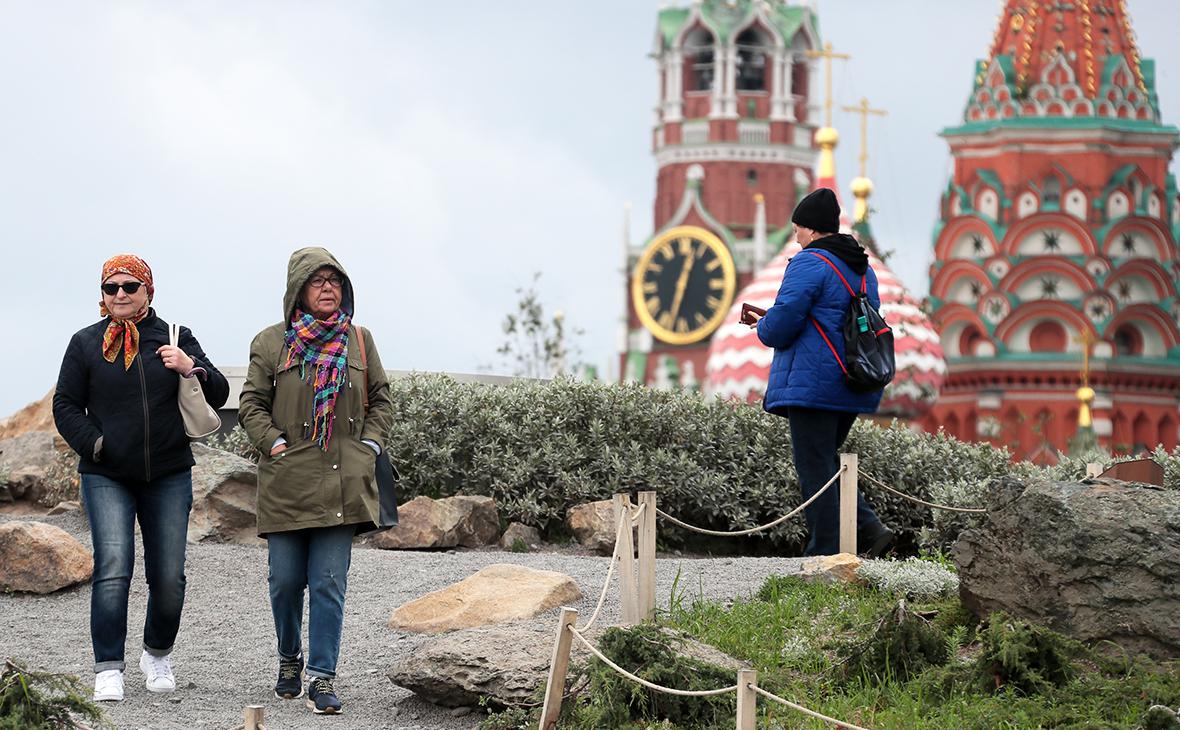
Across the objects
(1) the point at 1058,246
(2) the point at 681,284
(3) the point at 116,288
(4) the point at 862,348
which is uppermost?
(2) the point at 681,284

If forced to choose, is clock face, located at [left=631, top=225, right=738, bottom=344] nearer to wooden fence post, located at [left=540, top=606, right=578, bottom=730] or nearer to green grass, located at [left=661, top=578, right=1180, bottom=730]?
green grass, located at [left=661, top=578, right=1180, bottom=730]

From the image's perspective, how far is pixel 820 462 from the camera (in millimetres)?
11062

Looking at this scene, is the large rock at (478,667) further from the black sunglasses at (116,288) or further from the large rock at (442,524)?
the large rock at (442,524)

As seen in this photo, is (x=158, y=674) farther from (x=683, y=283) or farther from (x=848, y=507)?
(x=683, y=283)

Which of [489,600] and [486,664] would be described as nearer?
[486,664]

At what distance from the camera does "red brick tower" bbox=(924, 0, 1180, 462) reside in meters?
57.8

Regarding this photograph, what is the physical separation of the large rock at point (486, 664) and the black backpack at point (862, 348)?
Result: 7.89 ft

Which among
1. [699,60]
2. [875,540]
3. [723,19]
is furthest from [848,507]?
[699,60]

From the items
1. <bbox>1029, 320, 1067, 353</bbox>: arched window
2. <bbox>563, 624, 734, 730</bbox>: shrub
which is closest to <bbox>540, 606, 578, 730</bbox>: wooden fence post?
<bbox>563, 624, 734, 730</bbox>: shrub

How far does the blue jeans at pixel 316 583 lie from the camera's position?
27.8 feet

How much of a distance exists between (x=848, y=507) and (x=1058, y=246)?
157 ft

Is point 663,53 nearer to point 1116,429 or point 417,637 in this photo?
point 1116,429

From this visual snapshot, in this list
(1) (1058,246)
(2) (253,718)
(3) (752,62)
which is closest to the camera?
(2) (253,718)

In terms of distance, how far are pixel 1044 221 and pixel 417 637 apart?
49755 millimetres
